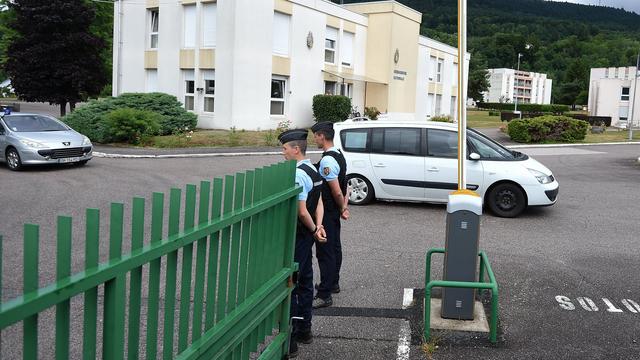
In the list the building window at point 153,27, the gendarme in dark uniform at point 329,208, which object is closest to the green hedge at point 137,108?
the building window at point 153,27

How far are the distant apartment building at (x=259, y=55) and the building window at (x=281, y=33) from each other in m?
0.05

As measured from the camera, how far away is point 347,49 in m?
36.3

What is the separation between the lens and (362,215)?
436 inches

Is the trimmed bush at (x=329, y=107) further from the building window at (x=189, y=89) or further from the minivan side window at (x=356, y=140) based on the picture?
the minivan side window at (x=356, y=140)

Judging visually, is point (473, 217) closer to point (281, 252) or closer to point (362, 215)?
point (281, 252)

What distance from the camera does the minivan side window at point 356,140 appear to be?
475 inches

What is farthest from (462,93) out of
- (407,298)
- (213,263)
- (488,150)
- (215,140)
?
(215,140)

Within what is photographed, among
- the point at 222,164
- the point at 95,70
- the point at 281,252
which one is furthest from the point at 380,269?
the point at 95,70

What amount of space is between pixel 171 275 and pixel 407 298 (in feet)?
12.7

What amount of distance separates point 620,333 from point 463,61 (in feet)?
8.95

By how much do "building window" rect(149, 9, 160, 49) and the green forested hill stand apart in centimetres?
8324

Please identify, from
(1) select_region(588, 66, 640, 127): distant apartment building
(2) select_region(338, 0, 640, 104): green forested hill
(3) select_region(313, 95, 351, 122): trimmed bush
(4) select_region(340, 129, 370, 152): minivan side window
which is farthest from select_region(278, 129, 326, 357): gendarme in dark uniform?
(2) select_region(338, 0, 640, 104): green forested hill

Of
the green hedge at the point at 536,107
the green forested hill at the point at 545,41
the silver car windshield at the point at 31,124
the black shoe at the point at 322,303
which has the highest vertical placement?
the green forested hill at the point at 545,41

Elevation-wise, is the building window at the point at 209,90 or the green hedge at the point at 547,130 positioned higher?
the building window at the point at 209,90
